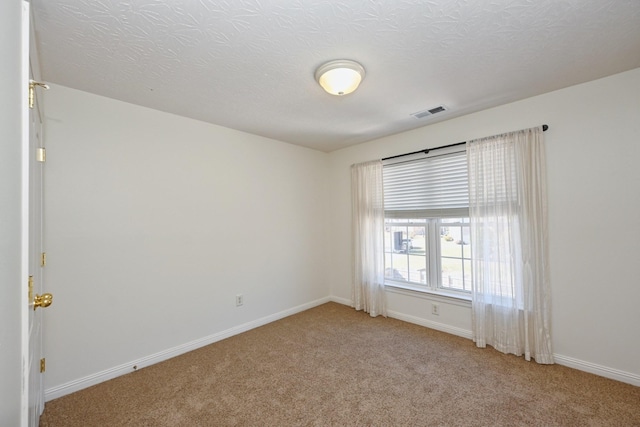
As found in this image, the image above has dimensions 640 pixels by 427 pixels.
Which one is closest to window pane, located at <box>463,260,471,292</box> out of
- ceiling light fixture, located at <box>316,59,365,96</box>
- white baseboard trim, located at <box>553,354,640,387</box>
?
white baseboard trim, located at <box>553,354,640,387</box>

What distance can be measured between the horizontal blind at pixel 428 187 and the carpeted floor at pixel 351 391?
146cm

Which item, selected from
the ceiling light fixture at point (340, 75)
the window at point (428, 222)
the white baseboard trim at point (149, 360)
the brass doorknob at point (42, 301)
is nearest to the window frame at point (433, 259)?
the window at point (428, 222)

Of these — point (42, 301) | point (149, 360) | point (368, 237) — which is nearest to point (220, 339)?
point (149, 360)

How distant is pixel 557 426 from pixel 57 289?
11.8ft

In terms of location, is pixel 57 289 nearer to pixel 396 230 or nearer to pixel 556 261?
pixel 396 230

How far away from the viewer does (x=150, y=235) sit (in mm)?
2615

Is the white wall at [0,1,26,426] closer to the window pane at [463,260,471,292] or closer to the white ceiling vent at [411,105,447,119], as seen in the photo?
the white ceiling vent at [411,105,447,119]

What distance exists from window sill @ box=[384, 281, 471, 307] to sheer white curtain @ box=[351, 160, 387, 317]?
167 millimetres

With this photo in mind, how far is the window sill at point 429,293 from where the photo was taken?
10.0 ft

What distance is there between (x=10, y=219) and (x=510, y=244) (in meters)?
3.29

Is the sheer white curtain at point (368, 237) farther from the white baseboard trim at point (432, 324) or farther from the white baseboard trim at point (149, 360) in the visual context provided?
the white baseboard trim at point (149, 360)

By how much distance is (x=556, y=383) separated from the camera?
7.08 ft

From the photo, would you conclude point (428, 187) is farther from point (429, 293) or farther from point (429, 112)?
point (429, 293)

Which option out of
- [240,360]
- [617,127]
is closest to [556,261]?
[617,127]
